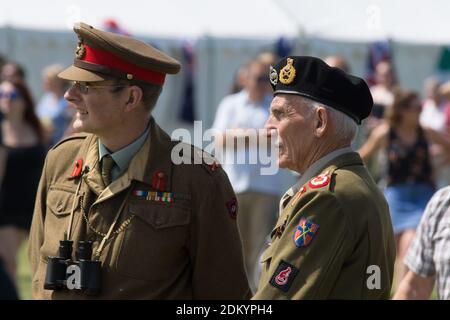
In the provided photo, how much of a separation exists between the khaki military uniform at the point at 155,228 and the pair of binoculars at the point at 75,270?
5 centimetres

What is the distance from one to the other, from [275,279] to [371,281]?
1.07 feet

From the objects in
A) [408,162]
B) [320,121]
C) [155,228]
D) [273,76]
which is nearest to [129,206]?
[155,228]

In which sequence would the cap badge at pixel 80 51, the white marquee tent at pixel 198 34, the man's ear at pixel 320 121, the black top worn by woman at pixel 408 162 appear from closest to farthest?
the man's ear at pixel 320 121 < the cap badge at pixel 80 51 < the black top worn by woman at pixel 408 162 < the white marquee tent at pixel 198 34

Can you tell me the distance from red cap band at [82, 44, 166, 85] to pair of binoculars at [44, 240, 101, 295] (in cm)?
74

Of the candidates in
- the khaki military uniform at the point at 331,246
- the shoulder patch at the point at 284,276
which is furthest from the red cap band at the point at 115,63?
the shoulder patch at the point at 284,276

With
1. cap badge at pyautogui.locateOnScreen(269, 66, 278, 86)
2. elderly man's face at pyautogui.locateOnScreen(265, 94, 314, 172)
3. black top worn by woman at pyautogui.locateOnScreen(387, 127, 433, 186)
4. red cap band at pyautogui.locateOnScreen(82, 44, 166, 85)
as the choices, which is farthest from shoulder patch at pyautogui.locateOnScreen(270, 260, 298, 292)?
black top worn by woman at pyautogui.locateOnScreen(387, 127, 433, 186)

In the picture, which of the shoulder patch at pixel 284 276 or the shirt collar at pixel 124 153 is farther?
the shirt collar at pixel 124 153

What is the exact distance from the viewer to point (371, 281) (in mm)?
3352

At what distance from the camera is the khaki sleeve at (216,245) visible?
414 cm

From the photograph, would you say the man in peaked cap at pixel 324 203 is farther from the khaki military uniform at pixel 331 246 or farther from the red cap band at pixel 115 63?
the red cap band at pixel 115 63

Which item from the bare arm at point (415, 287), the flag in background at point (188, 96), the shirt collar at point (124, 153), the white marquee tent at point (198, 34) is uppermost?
the white marquee tent at point (198, 34)

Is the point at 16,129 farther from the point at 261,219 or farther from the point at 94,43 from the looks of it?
the point at 94,43
